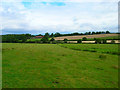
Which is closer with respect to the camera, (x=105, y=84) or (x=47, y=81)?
(x=105, y=84)

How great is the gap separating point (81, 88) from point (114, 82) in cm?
251

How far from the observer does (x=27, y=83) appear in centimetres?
718

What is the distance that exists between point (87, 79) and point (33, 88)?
384 cm

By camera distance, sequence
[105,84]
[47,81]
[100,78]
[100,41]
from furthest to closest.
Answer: [100,41]
[100,78]
[47,81]
[105,84]

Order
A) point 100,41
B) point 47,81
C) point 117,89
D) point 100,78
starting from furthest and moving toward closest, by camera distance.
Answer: point 100,41
point 100,78
point 47,81
point 117,89

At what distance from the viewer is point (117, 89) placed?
6273 mm

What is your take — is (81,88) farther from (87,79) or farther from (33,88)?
(33,88)

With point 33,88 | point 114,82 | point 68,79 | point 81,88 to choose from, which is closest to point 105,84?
point 114,82

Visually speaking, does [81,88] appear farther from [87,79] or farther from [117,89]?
[117,89]

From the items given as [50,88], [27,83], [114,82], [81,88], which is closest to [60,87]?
[50,88]

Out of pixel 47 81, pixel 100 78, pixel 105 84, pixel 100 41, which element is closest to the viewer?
pixel 105 84

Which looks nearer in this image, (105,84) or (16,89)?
(16,89)

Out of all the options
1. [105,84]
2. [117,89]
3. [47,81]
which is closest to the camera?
[117,89]

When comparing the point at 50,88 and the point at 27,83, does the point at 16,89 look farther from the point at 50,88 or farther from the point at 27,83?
the point at 50,88
